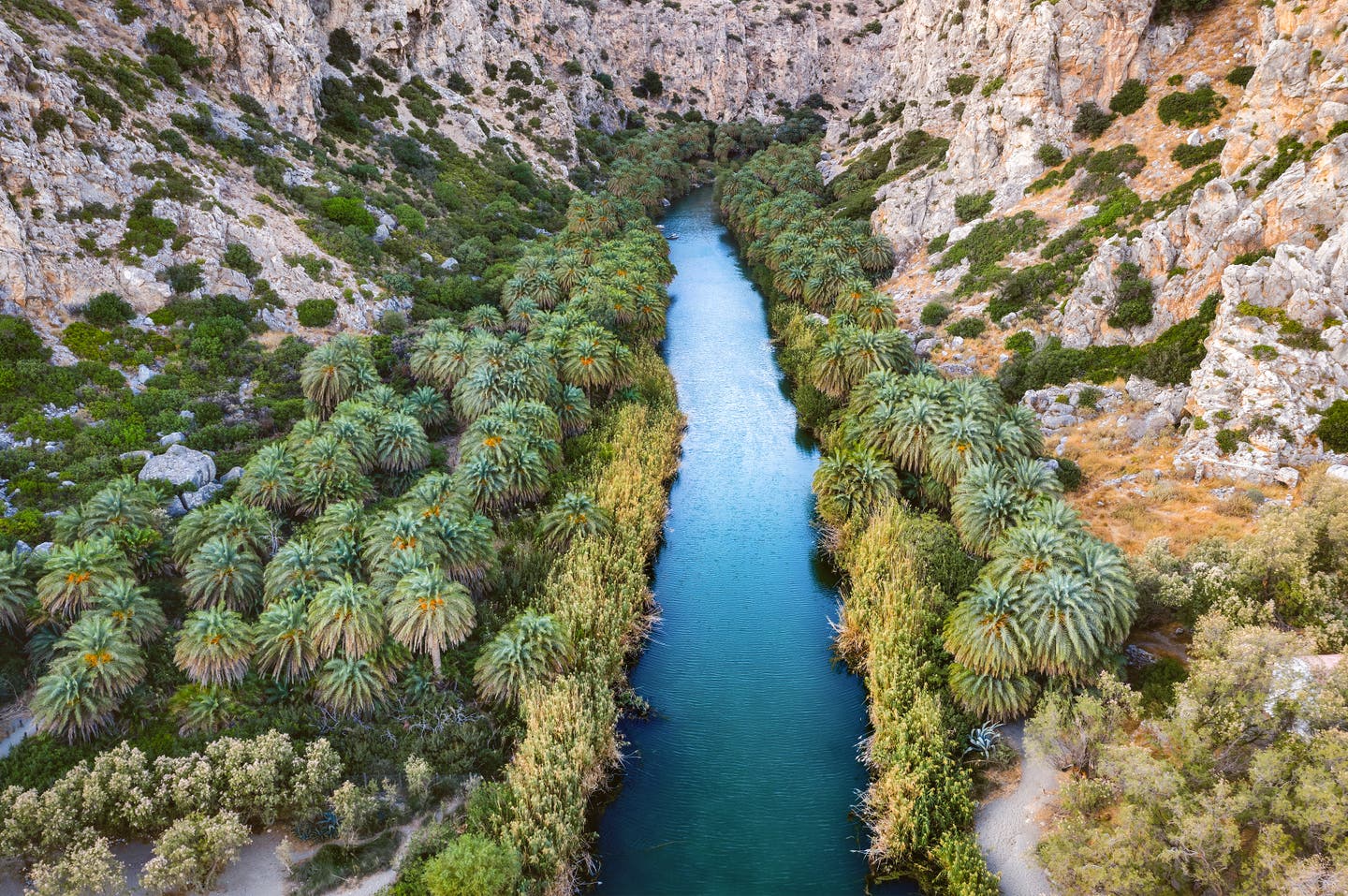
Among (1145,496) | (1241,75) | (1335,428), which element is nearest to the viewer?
(1335,428)

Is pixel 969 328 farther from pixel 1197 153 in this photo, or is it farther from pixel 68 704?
pixel 68 704

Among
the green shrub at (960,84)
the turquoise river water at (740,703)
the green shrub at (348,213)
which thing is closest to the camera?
the turquoise river water at (740,703)

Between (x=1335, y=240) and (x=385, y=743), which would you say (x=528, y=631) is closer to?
(x=385, y=743)

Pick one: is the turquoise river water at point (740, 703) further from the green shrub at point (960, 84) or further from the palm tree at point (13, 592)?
the green shrub at point (960, 84)

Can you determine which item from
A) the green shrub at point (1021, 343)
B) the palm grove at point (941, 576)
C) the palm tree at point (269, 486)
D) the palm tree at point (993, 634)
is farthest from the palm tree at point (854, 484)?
the palm tree at point (269, 486)

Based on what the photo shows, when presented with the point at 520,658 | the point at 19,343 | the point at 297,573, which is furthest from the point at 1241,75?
the point at 19,343
